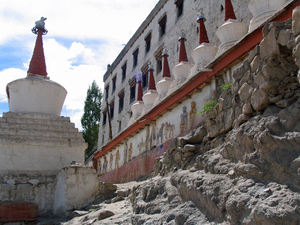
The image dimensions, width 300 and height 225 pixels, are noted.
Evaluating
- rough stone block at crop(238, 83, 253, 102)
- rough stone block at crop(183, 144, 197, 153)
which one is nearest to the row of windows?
rough stone block at crop(183, 144, 197, 153)

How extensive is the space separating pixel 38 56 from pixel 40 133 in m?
5.06

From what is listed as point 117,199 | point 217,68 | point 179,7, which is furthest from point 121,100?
point 117,199

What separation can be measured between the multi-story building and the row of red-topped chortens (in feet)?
0.20

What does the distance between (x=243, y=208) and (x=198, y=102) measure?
6.43 metres

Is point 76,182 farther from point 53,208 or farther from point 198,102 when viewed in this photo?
point 198,102

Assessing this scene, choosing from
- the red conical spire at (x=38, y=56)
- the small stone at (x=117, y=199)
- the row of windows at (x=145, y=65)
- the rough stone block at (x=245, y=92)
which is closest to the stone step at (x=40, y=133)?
the red conical spire at (x=38, y=56)

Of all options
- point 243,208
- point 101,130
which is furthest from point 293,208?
point 101,130

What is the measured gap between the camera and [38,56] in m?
15.9

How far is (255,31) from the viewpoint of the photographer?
800cm

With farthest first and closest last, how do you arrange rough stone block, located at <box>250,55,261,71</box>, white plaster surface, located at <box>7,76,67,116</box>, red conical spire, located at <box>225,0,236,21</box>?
1. white plaster surface, located at <box>7,76,67,116</box>
2. red conical spire, located at <box>225,0,236,21</box>
3. rough stone block, located at <box>250,55,261,71</box>

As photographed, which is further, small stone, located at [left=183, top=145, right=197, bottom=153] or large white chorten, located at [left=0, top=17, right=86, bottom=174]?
large white chorten, located at [left=0, top=17, right=86, bottom=174]

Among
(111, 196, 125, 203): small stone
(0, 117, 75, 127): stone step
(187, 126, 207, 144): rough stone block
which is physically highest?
(0, 117, 75, 127): stone step

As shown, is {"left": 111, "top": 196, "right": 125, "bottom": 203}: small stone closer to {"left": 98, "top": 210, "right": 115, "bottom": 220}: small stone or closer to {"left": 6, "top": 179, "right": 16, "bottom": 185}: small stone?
{"left": 98, "top": 210, "right": 115, "bottom": 220}: small stone

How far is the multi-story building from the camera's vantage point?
1027cm
